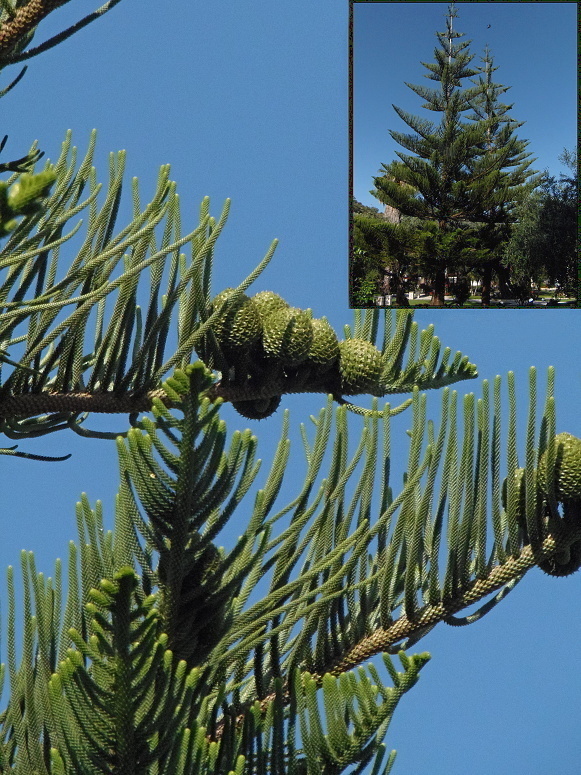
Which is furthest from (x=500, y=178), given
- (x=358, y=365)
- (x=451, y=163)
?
(x=358, y=365)

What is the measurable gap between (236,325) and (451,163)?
12.7 meters

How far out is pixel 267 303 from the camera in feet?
8.20

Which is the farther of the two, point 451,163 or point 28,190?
point 451,163

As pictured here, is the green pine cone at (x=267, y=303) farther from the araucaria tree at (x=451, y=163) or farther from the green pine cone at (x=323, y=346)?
the araucaria tree at (x=451, y=163)

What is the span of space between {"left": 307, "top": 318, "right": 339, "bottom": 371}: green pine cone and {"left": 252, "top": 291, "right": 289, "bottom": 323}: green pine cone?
0.09 metres

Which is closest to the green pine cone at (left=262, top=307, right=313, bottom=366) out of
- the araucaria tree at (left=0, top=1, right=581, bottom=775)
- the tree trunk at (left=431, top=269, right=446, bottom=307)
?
the araucaria tree at (left=0, top=1, right=581, bottom=775)

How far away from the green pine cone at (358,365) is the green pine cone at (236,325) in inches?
9.7

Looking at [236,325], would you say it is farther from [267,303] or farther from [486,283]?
[486,283]

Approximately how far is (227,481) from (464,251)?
13.3m

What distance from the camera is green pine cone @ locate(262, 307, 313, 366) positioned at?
2.42 meters

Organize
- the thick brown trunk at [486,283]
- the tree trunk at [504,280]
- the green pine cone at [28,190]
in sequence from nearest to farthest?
the green pine cone at [28,190], the tree trunk at [504,280], the thick brown trunk at [486,283]

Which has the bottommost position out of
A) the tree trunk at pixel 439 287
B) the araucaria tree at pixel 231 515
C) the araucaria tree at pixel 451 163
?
the araucaria tree at pixel 231 515

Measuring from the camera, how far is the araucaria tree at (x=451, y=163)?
14.5 meters

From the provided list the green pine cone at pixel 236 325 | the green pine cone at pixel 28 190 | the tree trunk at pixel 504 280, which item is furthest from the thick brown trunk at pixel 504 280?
the green pine cone at pixel 28 190
